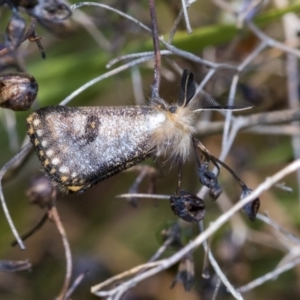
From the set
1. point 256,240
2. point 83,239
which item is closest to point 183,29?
point 256,240

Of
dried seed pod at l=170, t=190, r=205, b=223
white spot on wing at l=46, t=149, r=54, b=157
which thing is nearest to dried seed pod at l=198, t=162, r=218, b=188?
dried seed pod at l=170, t=190, r=205, b=223

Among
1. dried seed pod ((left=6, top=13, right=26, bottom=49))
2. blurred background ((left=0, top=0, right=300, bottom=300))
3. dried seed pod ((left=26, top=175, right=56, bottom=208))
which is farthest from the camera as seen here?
blurred background ((left=0, top=0, right=300, bottom=300))

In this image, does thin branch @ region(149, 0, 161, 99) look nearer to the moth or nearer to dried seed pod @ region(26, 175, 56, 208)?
the moth

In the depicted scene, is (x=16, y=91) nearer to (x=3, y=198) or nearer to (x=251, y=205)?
(x=3, y=198)

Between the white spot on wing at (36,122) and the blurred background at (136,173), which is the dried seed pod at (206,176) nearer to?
the white spot on wing at (36,122)

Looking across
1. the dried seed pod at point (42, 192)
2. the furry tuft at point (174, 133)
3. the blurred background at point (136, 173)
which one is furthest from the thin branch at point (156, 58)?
the blurred background at point (136, 173)

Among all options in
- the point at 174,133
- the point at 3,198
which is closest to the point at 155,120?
the point at 174,133

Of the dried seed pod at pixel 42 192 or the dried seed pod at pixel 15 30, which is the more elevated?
the dried seed pod at pixel 15 30
